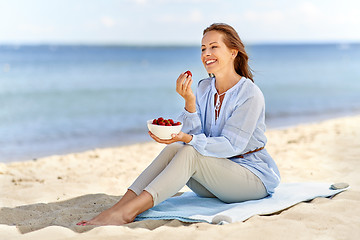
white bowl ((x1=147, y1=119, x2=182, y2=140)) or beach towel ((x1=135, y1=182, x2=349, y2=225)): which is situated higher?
white bowl ((x1=147, y1=119, x2=182, y2=140))

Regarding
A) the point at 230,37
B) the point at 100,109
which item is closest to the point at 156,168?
the point at 230,37

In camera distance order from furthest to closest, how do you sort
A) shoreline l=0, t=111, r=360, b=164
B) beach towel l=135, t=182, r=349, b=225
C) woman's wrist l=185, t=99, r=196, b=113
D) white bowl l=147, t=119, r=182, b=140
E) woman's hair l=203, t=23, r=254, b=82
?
shoreline l=0, t=111, r=360, b=164
woman's hair l=203, t=23, r=254, b=82
woman's wrist l=185, t=99, r=196, b=113
beach towel l=135, t=182, r=349, b=225
white bowl l=147, t=119, r=182, b=140

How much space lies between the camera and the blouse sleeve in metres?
3.38

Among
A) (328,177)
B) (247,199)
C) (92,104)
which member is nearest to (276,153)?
(328,177)

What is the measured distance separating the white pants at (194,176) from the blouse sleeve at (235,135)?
0.06 metres

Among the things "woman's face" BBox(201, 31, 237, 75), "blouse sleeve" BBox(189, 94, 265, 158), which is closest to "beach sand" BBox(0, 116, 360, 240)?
"blouse sleeve" BBox(189, 94, 265, 158)

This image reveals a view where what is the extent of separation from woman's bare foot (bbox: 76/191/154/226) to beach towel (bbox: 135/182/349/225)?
0.10 m

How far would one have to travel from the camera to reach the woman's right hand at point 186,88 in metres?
3.44

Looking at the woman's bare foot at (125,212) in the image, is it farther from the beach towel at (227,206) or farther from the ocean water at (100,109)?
the ocean water at (100,109)

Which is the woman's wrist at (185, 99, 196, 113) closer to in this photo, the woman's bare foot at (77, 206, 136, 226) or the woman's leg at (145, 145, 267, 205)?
the woman's leg at (145, 145, 267, 205)

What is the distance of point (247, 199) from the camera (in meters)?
3.67

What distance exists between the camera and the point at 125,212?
3299 mm

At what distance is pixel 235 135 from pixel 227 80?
0.54 m

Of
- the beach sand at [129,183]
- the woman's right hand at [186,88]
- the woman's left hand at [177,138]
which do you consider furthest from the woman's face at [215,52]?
the beach sand at [129,183]
